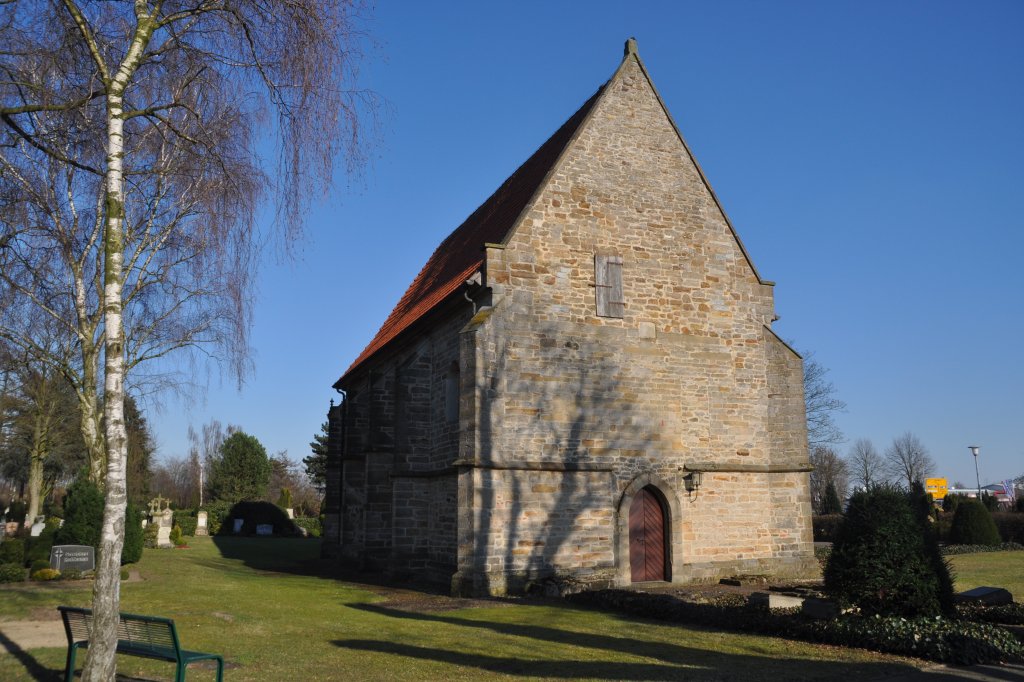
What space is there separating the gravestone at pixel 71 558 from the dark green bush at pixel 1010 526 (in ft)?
103

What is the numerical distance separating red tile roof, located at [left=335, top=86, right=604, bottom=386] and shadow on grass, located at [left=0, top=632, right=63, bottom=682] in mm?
10452

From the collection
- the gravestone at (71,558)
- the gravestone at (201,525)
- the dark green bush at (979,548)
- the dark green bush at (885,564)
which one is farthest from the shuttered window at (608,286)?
the gravestone at (201,525)

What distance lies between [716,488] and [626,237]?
6.23 meters

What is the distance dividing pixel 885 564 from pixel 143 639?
8946 mm

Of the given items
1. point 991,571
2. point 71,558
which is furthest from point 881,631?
point 71,558

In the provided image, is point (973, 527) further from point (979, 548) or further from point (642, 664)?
point (642, 664)

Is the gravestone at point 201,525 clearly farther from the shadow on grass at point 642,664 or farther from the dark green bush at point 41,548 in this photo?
the shadow on grass at point 642,664

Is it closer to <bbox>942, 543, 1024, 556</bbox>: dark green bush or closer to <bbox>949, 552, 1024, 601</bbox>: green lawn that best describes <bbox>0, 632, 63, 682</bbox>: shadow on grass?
<bbox>949, 552, 1024, 601</bbox>: green lawn

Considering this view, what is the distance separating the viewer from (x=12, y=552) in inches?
742

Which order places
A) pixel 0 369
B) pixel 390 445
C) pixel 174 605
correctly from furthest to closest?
pixel 390 445 < pixel 0 369 < pixel 174 605

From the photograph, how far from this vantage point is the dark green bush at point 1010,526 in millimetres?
29969

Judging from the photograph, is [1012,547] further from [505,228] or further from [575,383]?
[505,228]

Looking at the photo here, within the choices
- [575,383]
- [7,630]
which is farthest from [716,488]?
[7,630]

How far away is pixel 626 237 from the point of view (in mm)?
18016
